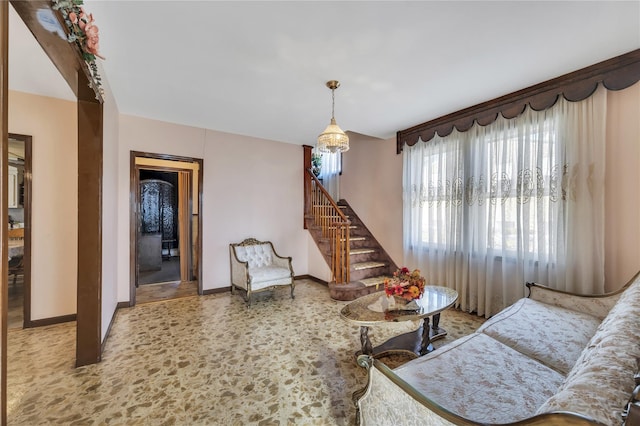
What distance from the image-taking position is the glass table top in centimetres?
202

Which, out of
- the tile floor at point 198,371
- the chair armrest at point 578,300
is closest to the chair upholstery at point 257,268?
the tile floor at point 198,371

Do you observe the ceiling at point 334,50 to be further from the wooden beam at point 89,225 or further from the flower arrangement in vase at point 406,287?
the flower arrangement in vase at point 406,287

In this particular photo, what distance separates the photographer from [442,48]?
6.98 feet

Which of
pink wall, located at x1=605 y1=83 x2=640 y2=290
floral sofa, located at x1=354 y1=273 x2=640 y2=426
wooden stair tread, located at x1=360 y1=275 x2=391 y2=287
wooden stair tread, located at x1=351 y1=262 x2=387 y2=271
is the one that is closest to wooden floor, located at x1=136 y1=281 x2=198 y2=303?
wooden stair tread, located at x1=351 y1=262 x2=387 y2=271

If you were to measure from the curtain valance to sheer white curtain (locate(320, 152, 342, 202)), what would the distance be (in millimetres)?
2657

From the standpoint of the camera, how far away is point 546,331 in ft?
6.16

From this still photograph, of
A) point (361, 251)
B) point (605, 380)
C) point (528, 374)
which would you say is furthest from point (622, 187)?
point (361, 251)

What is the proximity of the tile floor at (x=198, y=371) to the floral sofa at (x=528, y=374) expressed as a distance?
0.66 meters

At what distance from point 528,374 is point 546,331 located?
660 mm

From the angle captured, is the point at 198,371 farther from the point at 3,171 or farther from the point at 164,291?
the point at 164,291

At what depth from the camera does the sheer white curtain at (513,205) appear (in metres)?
2.46

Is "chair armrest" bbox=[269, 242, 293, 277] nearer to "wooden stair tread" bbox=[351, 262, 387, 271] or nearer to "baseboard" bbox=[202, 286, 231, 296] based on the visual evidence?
"baseboard" bbox=[202, 286, 231, 296]

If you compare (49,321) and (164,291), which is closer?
(49,321)

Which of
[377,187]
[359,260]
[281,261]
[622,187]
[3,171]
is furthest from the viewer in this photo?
[377,187]
